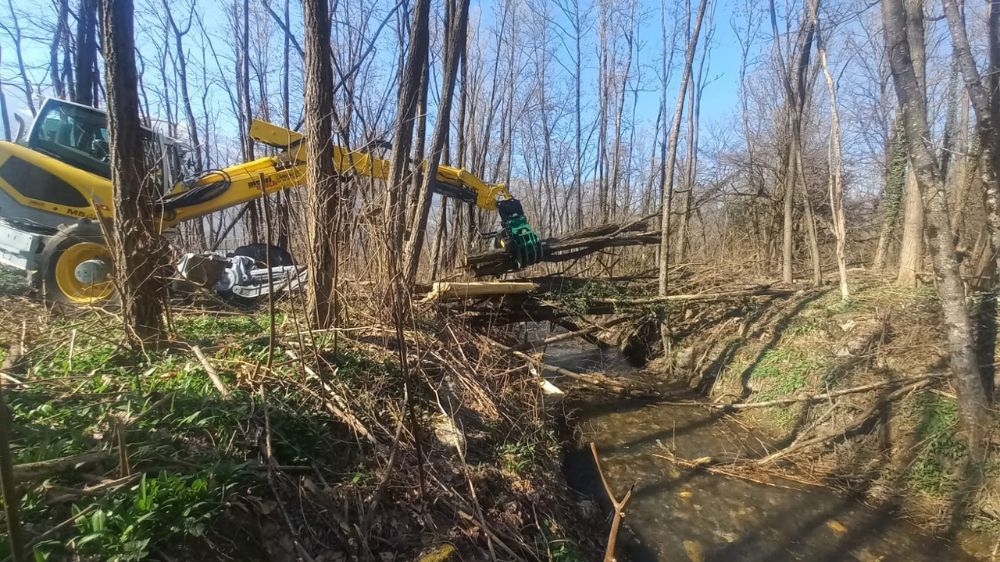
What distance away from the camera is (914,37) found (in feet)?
21.6

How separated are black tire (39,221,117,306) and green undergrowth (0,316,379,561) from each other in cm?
239

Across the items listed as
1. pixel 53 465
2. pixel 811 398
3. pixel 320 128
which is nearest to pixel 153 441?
pixel 53 465

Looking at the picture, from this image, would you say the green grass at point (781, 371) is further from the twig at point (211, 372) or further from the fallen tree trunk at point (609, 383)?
the twig at point (211, 372)

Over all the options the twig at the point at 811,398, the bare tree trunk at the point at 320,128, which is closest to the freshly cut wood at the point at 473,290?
the bare tree trunk at the point at 320,128

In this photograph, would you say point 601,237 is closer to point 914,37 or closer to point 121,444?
point 914,37

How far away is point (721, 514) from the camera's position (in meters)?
4.75

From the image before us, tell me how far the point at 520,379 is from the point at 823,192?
1142 centimetres

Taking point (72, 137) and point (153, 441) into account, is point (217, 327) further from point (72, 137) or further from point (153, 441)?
point (72, 137)

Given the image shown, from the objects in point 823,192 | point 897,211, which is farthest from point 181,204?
point 823,192

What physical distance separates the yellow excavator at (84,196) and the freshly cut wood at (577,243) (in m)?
0.29

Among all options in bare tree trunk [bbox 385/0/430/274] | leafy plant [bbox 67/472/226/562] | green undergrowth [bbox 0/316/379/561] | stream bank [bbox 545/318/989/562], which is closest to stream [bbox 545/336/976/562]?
stream bank [bbox 545/318/989/562]

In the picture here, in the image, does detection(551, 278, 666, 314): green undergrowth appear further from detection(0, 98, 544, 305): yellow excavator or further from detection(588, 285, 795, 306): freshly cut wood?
detection(0, 98, 544, 305): yellow excavator

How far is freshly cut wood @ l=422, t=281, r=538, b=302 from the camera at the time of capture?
271 inches

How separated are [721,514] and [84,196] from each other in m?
9.33
